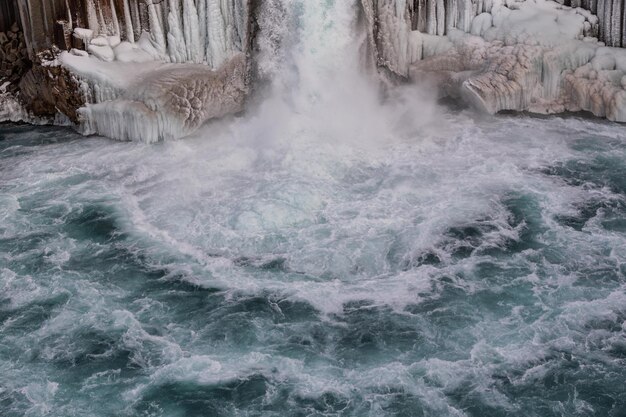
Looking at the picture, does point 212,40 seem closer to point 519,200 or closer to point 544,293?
point 519,200

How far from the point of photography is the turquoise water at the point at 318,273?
37.7ft

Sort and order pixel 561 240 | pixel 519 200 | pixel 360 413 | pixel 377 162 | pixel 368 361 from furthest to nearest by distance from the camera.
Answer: pixel 377 162 < pixel 519 200 < pixel 561 240 < pixel 368 361 < pixel 360 413

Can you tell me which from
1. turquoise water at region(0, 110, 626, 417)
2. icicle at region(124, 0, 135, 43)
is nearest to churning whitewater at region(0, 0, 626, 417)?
turquoise water at region(0, 110, 626, 417)

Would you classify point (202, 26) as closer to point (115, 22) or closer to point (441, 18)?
point (115, 22)

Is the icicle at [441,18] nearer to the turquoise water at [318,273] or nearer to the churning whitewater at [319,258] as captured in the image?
the churning whitewater at [319,258]

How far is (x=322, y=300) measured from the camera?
43.5 ft

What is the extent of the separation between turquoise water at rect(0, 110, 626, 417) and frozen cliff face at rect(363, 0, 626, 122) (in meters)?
0.60

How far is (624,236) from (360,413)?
6.25 metres

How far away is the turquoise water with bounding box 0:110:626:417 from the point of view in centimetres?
1150

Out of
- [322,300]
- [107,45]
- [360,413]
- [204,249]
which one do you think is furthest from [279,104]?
[360,413]

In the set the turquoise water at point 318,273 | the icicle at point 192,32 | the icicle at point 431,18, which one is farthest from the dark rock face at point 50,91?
the icicle at point 431,18

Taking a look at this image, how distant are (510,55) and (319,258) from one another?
7.64 m

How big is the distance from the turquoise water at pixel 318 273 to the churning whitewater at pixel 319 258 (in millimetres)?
39

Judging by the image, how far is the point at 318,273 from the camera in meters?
14.0
